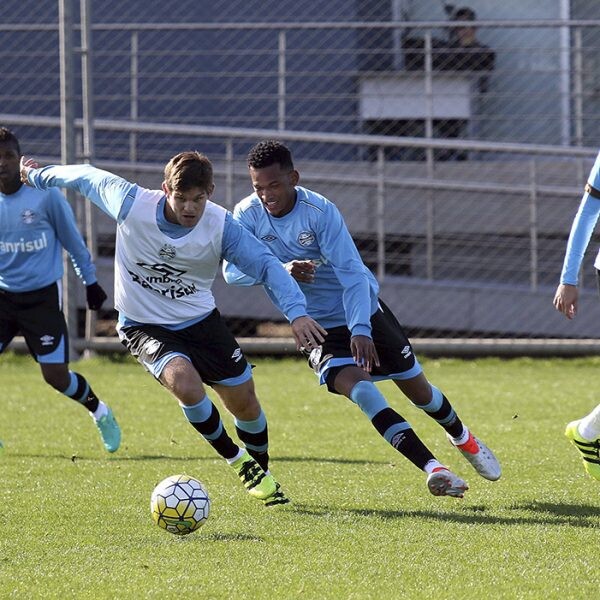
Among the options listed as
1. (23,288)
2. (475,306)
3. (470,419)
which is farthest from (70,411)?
(475,306)

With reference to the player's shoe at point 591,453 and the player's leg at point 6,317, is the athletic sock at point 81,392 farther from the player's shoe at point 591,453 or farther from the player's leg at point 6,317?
the player's shoe at point 591,453

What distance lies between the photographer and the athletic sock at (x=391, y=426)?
18.1 feet

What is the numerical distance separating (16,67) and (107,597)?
33.5 feet

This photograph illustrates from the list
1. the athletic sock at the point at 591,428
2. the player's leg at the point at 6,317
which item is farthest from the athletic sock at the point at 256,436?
the player's leg at the point at 6,317

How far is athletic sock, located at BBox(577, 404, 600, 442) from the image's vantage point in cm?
586

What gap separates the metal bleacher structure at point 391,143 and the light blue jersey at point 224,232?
5.55 meters

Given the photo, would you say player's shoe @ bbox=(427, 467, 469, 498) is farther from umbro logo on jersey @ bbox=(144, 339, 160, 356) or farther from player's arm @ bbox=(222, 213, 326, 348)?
umbro logo on jersey @ bbox=(144, 339, 160, 356)

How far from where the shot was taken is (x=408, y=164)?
12.4 m

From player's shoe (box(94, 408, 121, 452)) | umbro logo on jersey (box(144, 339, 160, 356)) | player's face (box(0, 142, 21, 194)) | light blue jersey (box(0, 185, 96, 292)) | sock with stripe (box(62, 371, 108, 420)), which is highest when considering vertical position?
player's face (box(0, 142, 21, 194))

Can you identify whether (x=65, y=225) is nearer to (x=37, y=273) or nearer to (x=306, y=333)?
(x=37, y=273)

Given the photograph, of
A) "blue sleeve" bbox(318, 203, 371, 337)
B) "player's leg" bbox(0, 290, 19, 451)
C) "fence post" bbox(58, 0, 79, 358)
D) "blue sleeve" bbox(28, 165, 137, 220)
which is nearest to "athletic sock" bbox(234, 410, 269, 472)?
"blue sleeve" bbox(318, 203, 371, 337)

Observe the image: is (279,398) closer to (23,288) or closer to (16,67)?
(23,288)

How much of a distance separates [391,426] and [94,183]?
1.81 m

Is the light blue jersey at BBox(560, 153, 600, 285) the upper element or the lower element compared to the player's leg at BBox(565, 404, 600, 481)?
upper
